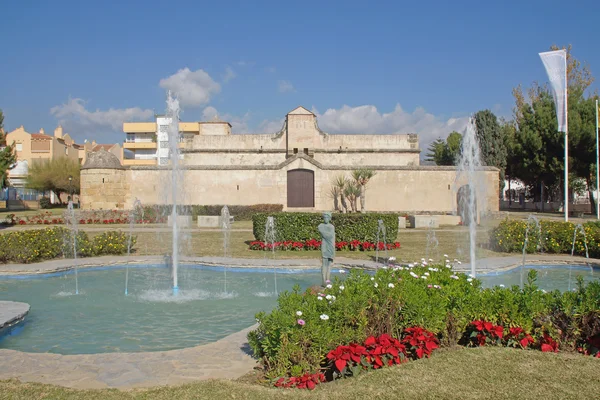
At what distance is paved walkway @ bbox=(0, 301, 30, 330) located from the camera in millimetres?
7347

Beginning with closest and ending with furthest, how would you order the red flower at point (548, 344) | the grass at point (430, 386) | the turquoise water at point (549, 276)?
the grass at point (430, 386), the red flower at point (548, 344), the turquoise water at point (549, 276)

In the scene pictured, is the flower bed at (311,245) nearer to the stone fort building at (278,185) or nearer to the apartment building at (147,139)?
the stone fort building at (278,185)

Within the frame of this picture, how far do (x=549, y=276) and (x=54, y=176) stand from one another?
49.2 m

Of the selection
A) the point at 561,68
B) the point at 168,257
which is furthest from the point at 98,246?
the point at 561,68

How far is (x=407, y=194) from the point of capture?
31.8 meters

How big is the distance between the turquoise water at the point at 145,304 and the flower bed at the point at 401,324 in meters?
2.30

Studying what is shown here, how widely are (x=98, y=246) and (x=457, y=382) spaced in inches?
497

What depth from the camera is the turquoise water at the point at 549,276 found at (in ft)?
36.3

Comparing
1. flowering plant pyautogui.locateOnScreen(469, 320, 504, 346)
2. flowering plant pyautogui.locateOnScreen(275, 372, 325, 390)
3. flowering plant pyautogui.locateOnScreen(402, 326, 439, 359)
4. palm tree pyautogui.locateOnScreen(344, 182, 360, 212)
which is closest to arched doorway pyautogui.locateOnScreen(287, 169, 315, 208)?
palm tree pyautogui.locateOnScreen(344, 182, 360, 212)

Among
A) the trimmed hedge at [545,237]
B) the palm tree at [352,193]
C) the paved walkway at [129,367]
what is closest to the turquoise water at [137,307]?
the paved walkway at [129,367]

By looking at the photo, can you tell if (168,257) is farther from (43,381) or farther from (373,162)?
(373,162)

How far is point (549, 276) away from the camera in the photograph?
12.2m

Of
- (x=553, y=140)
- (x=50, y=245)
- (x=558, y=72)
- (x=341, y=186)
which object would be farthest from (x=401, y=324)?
(x=553, y=140)

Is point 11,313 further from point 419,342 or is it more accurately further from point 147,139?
point 147,139
